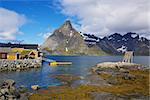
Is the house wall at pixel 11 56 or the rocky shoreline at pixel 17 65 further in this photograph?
the house wall at pixel 11 56

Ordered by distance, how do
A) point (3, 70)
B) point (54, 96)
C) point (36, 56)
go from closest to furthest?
1. point (54, 96)
2. point (3, 70)
3. point (36, 56)

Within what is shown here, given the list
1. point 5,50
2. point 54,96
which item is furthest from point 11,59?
point 54,96

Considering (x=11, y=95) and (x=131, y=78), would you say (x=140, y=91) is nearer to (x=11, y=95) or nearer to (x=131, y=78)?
(x=131, y=78)

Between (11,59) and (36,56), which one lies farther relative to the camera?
(36,56)

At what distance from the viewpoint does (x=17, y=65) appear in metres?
76.6

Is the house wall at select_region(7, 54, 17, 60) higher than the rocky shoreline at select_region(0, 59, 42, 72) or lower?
higher

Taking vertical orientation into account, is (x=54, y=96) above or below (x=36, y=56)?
below

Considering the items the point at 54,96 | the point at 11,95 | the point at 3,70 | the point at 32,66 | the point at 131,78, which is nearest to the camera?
the point at 11,95

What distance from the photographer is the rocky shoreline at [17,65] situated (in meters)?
71.5

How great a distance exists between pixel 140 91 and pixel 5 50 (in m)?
55.5

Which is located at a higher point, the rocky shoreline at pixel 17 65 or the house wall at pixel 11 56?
the house wall at pixel 11 56

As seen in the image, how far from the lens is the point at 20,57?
8562 centimetres

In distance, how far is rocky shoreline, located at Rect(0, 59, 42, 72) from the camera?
71.5 meters

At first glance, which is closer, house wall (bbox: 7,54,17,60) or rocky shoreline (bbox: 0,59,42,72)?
rocky shoreline (bbox: 0,59,42,72)
